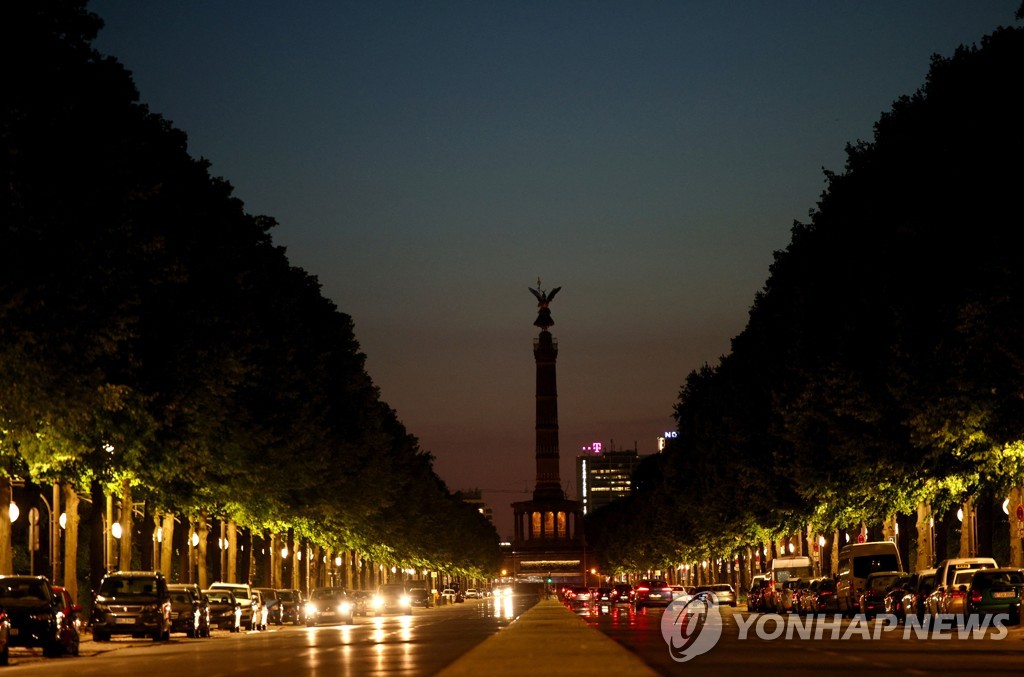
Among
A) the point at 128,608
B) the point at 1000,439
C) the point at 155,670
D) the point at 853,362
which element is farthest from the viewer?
the point at 853,362

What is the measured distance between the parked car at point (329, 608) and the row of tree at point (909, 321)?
2163cm

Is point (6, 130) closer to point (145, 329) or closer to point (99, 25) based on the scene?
point (99, 25)

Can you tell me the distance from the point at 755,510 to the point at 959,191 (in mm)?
46472

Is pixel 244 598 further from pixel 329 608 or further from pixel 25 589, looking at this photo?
pixel 25 589

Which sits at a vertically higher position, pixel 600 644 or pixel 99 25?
pixel 99 25

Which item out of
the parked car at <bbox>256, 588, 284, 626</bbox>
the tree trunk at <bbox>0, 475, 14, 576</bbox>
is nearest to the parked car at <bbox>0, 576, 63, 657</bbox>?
the tree trunk at <bbox>0, 475, 14, 576</bbox>

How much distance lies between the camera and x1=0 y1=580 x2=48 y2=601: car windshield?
3934 centimetres

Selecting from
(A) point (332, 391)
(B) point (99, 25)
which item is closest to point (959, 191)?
(B) point (99, 25)

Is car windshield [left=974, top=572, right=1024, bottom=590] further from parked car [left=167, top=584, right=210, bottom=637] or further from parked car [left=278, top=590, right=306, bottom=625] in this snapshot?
parked car [left=278, top=590, right=306, bottom=625]

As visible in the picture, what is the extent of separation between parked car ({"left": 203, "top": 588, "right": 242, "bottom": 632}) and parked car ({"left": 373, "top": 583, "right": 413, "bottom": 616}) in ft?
123

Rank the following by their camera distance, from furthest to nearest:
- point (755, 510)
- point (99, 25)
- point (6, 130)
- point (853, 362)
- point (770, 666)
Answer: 1. point (755, 510)
2. point (853, 362)
3. point (99, 25)
4. point (6, 130)
5. point (770, 666)

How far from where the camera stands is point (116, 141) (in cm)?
3938

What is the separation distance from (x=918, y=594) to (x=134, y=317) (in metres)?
27.2

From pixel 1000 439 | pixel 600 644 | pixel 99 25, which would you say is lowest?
pixel 600 644
